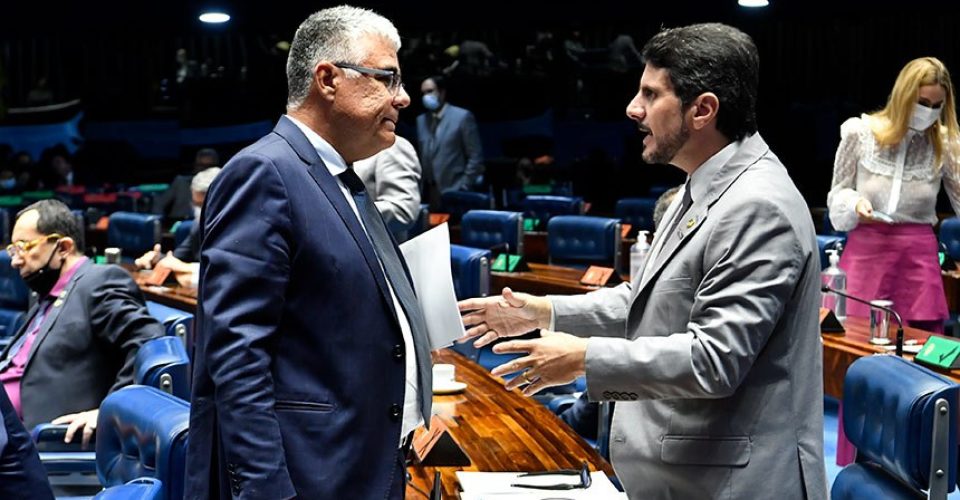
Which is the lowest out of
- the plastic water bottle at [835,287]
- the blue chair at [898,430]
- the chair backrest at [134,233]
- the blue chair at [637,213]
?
the blue chair at [637,213]

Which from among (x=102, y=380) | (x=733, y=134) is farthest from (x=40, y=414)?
(x=733, y=134)

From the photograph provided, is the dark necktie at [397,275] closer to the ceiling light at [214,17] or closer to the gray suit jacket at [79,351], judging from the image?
the gray suit jacket at [79,351]

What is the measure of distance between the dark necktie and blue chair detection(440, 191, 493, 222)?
7.54 m

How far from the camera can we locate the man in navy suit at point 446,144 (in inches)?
380

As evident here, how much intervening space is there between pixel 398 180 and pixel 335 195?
3.05 m

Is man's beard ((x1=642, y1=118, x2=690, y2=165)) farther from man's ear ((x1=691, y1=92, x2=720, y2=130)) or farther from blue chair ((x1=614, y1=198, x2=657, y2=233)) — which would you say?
blue chair ((x1=614, y1=198, x2=657, y2=233))

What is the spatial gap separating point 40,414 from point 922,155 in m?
3.18

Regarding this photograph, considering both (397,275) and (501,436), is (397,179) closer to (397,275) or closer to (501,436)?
(501,436)

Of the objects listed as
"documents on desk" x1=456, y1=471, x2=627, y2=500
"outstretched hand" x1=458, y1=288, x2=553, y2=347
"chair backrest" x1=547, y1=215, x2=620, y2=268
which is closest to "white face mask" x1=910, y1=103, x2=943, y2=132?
"chair backrest" x1=547, y1=215, x2=620, y2=268

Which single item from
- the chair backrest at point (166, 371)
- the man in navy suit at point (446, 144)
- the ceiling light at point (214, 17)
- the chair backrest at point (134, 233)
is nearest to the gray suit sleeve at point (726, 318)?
the chair backrest at point (166, 371)

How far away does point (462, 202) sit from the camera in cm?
970

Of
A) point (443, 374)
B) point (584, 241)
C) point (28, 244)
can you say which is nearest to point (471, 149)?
point (584, 241)

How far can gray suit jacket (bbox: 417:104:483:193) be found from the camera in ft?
31.7

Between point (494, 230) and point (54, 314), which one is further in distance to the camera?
point (494, 230)
